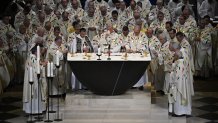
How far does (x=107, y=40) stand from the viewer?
63.6 ft

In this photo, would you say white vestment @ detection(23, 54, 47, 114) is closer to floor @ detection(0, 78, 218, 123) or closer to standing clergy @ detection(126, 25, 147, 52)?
floor @ detection(0, 78, 218, 123)

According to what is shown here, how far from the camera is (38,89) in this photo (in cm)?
1723

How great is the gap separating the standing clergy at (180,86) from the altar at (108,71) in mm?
764

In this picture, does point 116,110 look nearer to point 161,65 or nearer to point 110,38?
point 161,65

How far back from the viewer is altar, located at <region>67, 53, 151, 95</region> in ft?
54.3

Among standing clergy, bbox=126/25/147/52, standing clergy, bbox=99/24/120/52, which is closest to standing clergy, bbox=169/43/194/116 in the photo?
standing clergy, bbox=126/25/147/52

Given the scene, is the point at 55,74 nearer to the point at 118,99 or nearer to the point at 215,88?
the point at 118,99

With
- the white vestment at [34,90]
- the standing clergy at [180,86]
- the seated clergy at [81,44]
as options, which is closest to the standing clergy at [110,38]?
the seated clergy at [81,44]

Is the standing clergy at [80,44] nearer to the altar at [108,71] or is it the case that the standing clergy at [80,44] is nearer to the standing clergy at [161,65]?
the altar at [108,71]

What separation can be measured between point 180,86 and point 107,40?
2.98 metres

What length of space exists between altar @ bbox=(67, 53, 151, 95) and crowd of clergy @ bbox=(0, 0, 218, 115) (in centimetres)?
88

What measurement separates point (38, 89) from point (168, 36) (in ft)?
14.2

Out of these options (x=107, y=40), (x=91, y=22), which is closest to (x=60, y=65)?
(x=107, y=40)

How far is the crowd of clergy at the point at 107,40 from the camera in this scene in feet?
56.6
